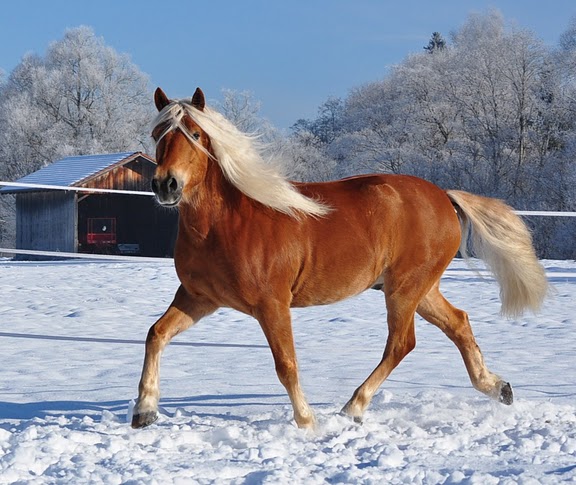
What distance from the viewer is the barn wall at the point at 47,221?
1225 inches

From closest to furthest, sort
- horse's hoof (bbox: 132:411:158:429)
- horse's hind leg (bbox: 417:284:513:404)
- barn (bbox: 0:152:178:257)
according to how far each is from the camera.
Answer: horse's hoof (bbox: 132:411:158:429) → horse's hind leg (bbox: 417:284:513:404) → barn (bbox: 0:152:178:257)

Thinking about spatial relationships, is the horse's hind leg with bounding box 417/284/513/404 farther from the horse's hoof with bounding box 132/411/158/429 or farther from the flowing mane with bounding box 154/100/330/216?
the horse's hoof with bounding box 132/411/158/429

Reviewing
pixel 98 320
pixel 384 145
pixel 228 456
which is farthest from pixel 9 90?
pixel 228 456

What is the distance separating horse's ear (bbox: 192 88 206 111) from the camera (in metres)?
3.90

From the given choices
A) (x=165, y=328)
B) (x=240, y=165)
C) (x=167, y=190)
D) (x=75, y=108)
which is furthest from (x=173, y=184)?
(x=75, y=108)

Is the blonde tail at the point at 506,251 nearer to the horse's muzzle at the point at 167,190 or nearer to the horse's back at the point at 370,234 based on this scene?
the horse's back at the point at 370,234

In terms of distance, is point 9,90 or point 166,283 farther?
point 9,90

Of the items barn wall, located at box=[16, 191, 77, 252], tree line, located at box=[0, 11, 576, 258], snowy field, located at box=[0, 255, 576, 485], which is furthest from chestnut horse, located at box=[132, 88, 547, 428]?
barn wall, located at box=[16, 191, 77, 252]

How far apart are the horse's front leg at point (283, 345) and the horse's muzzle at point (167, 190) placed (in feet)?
2.14

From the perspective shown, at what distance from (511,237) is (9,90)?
1643 inches

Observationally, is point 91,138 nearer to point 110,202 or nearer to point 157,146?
point 110,202

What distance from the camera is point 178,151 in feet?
12.3

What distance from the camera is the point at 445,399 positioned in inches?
179

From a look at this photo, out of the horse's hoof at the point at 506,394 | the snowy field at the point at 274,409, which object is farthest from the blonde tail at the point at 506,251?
the horse's hoof at the point at 506,394
